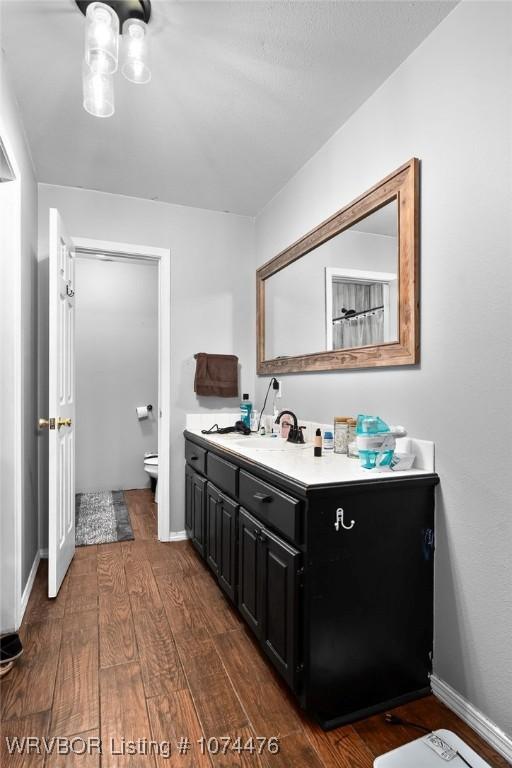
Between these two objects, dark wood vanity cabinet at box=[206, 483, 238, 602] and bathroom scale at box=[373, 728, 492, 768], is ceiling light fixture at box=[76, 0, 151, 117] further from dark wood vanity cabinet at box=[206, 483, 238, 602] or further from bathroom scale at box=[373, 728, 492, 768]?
bathroom scale at box=[373, 728, 492, 768]

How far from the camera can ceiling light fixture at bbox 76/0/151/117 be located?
4.69 ft

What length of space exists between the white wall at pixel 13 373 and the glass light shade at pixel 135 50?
584 mm

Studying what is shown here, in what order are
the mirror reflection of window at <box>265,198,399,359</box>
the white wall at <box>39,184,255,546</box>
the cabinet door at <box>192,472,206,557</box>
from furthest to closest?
the white wall at <box>39,184,255,546</box>
the cabinet door at <box>192,472,206,557</box>
the mirror reflection of window at <box>265,198,399,359</box>

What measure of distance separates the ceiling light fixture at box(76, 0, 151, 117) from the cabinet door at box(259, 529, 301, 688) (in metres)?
1.78

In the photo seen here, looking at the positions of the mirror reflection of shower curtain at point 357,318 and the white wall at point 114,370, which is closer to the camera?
the mirror reflection of shower curtain at point 357,318

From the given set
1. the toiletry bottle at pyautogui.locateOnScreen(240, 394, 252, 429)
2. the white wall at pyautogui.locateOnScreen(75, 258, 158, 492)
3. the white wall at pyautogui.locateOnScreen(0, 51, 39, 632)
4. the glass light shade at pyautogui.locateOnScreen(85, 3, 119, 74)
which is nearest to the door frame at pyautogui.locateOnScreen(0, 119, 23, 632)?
the white wall at pyautogui.locateOnScreen(0, 51, 39, 632)

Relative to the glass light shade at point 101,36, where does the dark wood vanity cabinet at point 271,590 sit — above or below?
below

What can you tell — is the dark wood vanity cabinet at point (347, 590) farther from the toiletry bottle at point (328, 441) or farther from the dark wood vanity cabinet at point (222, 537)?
the toiletry bottle at point (328, 441)

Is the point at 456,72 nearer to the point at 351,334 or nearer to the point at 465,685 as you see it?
the point at 351,334

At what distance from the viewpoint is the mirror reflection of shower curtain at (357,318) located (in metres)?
1.92

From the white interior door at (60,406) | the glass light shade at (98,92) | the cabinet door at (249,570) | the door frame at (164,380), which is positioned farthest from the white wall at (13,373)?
the cabinet door at (249,570)

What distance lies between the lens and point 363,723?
142 cm

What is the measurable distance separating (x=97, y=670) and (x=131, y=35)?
7.98 ft

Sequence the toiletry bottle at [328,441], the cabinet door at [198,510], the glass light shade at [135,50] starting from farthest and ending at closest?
the cabinet door at [198,510] → the toiletry bottle at [328,441] → the glass light shade at [135,50]
